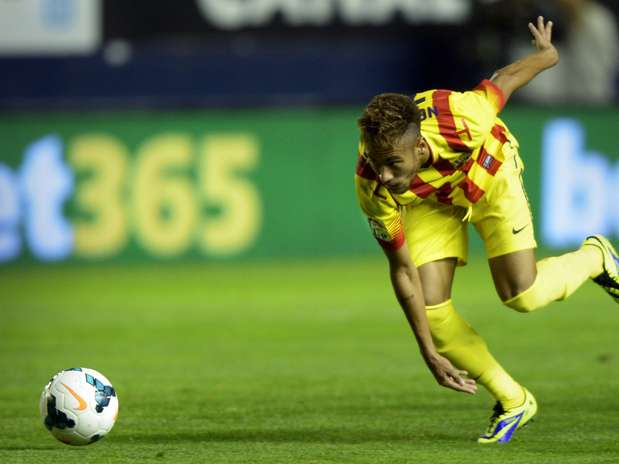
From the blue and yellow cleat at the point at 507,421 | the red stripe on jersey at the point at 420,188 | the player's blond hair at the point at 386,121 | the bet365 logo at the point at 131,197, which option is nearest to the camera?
the player's blond hair at the point at 386,121

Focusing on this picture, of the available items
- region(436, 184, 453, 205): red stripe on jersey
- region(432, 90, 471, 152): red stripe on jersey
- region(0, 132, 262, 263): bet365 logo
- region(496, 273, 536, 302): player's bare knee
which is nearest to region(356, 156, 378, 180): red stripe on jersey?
region(432, 90, 471, 152): red stripe on jersey

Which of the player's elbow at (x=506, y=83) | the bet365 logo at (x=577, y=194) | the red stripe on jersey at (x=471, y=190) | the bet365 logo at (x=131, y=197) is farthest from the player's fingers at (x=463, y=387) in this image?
the bet365 logo at (x=577, y=194)

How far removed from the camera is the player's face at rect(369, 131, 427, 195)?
6.09m

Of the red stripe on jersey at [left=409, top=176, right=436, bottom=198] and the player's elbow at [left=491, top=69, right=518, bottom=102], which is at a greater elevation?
the player's elbow at [left=491, top=69, right=518, bottom=102]

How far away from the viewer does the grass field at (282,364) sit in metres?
6.63

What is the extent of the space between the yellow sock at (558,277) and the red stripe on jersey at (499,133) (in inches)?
23.6

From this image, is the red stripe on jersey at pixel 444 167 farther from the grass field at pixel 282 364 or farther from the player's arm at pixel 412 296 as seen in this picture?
the grass field at pixel 282 364

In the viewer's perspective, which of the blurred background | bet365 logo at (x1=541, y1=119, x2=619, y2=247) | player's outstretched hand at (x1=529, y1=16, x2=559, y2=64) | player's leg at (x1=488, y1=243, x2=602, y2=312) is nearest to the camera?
player's leg at (x1=488, y1=243, x2=602, y2=312)

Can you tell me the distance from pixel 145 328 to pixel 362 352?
6.84 ft

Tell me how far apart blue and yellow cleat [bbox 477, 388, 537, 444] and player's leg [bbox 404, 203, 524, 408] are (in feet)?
0.12

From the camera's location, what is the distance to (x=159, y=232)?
47.9ft

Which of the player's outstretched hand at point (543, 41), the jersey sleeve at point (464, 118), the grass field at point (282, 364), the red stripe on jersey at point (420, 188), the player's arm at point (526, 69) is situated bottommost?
the grass field at point (282, 364)

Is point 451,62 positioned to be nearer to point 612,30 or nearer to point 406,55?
point 406,55

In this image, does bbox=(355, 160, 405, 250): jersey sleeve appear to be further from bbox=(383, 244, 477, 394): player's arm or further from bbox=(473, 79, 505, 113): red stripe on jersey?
bbox=(473, 79, 505, 113): red stripe on jersey
